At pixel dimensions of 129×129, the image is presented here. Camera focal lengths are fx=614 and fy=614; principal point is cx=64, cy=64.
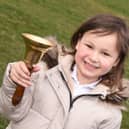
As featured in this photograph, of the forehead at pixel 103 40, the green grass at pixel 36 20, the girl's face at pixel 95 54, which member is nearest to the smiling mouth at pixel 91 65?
the girl's face at pixel 95 54

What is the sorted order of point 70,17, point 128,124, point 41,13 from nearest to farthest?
1. point 128,124
2. point 41,13
3. point 70,17

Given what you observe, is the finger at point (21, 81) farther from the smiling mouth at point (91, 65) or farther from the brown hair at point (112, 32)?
the brown hair at point (112, 32)

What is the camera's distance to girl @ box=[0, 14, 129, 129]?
3.83 m

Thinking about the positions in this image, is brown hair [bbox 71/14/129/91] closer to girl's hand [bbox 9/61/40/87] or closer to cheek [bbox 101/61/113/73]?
cheek [bbox 101/61/113/73]

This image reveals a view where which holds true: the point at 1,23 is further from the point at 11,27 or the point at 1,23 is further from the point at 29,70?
the point at 29,70

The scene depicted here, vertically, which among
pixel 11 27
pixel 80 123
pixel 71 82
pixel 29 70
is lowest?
pixel 11 27

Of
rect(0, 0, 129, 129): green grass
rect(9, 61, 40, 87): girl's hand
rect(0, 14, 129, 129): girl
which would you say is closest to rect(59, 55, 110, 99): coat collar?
rect(0, 14, 129, 129): girl

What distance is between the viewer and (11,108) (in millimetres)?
3820

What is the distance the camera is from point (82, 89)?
3930mm

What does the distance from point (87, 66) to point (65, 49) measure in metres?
0.24

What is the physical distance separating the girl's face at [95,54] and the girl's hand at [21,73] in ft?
1.46

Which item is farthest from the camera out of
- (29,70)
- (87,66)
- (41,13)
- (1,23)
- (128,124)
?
(41,13)

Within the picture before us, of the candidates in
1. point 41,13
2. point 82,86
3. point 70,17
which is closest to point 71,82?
point 82,86

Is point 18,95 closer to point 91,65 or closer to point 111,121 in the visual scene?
point 91,65
